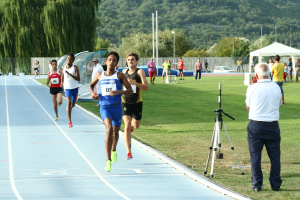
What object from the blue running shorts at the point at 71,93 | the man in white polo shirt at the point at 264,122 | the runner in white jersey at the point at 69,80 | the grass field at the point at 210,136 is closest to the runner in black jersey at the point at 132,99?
the grass field at the point at 210,136

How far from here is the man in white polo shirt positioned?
18.0 feet

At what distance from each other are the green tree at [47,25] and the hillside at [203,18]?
113 meters

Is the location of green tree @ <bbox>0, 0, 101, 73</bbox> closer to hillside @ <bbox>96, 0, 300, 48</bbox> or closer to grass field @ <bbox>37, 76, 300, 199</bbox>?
grass field @ <bbox>37, 76, 300, 199</bbox>

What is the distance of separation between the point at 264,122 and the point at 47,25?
4015 cm

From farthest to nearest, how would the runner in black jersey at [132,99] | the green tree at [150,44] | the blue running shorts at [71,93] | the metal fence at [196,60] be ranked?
1. the green tree at [150,44]
2. the metal fence at [196,60]
3. the blue running shorts at [71,93]
4. the runner in black jersey at [132,99]

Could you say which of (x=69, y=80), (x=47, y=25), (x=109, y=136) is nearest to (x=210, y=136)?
(x=109, y=136)

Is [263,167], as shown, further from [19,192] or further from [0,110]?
[0,110]

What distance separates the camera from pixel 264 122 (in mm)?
5516

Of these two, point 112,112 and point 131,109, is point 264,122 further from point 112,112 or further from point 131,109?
point 131,109

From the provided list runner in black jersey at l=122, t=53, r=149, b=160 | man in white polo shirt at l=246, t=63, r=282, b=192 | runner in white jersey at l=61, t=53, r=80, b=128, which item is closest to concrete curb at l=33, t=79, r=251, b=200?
man in white polo shirt at l=246, t=63, r=282, b=192

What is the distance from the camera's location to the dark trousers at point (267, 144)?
18.1ft

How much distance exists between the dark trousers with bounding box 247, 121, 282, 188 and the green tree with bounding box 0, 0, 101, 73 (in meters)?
39.0

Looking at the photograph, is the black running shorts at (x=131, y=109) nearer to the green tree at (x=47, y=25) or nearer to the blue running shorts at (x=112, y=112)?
the blue running shorts at (x=112, y=112)

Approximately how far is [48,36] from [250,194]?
40.8 meters
